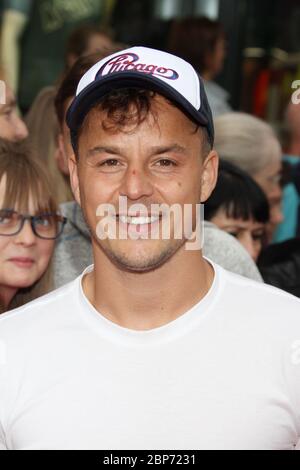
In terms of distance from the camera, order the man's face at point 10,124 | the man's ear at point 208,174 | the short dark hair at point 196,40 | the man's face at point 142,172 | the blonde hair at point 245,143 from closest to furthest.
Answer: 1. the man's face at point 142,172
2. the man's ear at point 208,174
3. the man's face at point 10,124
4. the blonde hair at point 245,143
5. the short dark hair at point 196,40

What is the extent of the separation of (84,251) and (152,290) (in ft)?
3.73

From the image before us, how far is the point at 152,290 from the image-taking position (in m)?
2.76

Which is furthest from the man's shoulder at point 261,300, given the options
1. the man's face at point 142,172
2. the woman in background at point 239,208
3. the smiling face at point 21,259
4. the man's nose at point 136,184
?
the woman in background at point 239,208

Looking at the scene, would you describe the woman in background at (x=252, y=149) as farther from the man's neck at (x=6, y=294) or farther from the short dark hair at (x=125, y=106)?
the short dark hair at (x=125, y=106)

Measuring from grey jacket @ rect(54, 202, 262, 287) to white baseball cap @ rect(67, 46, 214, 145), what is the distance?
888mm

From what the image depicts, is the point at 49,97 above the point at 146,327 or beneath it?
beneath

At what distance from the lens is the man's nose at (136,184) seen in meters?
2.62

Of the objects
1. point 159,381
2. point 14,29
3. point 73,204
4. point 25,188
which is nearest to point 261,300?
point 159,381

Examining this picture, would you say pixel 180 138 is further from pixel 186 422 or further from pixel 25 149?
pixel 25 149

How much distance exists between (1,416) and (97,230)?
0.55 metres

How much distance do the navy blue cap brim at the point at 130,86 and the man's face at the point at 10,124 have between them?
1674 millimetres

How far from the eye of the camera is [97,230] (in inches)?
105

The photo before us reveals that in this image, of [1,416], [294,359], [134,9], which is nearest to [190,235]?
[294,359]

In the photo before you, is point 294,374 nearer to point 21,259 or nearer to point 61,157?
point 21,259
